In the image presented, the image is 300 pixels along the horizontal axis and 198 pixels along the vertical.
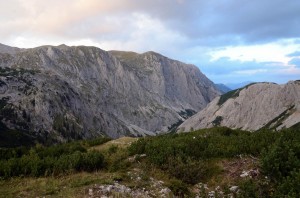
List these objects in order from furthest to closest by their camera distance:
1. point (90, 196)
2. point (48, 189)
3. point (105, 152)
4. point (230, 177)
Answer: point (105, 152)
point (230, 177)
point (48, 189)
point (90, 196)

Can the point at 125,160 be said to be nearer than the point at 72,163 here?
No

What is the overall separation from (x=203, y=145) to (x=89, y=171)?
682 centimetres

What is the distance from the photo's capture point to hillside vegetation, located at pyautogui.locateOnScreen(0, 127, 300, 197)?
1456 cm

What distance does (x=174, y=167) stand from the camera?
17609 mm

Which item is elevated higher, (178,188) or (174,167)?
(174,167)

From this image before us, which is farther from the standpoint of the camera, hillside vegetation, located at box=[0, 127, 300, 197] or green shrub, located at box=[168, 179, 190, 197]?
green shrub, located at box=[168, 179, 190, 197]

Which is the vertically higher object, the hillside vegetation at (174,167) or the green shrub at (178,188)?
the hillside vegetation at (174,167)

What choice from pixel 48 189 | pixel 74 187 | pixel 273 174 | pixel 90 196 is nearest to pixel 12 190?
pixel 48 189

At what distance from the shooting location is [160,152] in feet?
63.3

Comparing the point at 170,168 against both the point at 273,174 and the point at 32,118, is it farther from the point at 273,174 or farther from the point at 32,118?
the point at 32,118

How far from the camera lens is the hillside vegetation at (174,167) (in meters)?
14.6

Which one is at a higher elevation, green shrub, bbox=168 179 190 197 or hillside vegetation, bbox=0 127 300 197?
hillside vegetation, bbox=0 127 300 197

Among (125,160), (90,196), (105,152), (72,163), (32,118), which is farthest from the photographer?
(32,118)

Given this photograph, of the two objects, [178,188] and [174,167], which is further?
[174,167]
